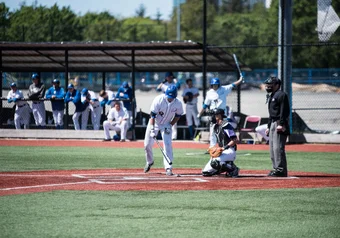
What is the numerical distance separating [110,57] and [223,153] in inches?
619

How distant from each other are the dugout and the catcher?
10362mm

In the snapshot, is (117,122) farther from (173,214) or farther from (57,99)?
(173,214)

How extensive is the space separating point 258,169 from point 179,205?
19.2 ft

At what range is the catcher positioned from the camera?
44.2ft

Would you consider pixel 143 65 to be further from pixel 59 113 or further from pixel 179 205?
pixel 179 205

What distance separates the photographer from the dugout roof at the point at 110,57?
2559 cm

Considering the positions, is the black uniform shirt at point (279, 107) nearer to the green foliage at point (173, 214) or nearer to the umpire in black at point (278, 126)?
the umpire in black at point (278, 126)

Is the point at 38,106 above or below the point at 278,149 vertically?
above

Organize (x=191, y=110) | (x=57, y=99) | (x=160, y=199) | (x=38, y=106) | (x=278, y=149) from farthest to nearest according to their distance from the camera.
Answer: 1. (x=38, y=106)
2. (x=57, y=99)
3. (x=191, y=110)
4. (x=278, y=149)
5. (x=160, y=199)

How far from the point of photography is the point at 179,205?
32.6 feet

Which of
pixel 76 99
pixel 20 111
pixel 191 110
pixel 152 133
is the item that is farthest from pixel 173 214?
pixel 20 111

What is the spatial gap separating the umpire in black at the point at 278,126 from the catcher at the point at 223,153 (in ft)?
2.36

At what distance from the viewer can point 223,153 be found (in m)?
13.5

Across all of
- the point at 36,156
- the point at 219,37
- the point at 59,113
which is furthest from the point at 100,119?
the point at 219,37
